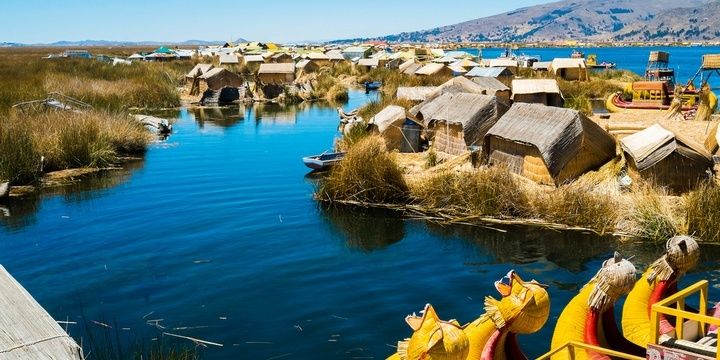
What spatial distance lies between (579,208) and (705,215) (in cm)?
221

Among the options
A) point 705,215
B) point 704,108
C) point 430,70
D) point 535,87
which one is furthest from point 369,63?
point 705,215

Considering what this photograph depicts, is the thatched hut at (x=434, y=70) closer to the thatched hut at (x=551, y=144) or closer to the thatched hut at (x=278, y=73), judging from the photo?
the thatched hut at (x=278, y=73)

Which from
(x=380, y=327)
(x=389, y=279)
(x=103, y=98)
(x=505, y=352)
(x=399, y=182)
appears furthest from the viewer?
(x=103, y=98)

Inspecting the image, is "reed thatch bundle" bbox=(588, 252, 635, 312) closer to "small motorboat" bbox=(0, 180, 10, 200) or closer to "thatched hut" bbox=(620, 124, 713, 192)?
"thatched hut" bbox=(620, 124, 713, 192)

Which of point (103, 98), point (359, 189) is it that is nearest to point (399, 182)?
point (359, 189)

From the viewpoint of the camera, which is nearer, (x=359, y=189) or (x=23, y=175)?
(x=359, y=189)

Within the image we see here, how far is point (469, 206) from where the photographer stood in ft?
48.0

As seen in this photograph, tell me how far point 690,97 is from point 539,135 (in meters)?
18.1

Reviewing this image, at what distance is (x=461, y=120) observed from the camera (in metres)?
19.2

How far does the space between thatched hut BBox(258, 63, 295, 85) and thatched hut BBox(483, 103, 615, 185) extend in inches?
1404

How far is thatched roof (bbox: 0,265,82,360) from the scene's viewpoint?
112 inches

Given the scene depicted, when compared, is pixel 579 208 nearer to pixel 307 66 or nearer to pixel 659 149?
pixel 659 149

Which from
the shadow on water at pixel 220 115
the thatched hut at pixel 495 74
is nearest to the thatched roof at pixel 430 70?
the thatched hut at pixel 495 74

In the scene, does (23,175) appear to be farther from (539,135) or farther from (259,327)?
(539,135)
